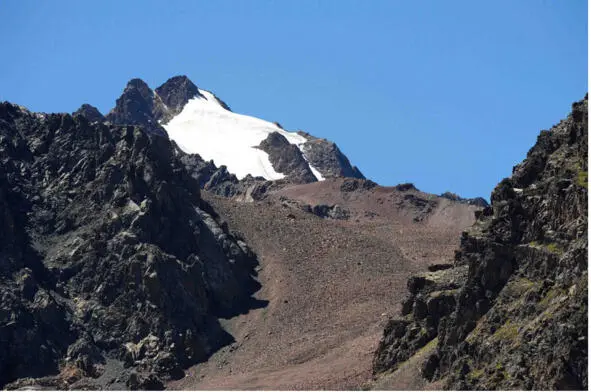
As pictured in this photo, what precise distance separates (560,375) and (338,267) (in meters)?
74.7

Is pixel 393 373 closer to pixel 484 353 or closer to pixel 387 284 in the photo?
pixel 484 353

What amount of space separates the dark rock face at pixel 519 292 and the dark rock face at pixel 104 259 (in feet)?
95.4

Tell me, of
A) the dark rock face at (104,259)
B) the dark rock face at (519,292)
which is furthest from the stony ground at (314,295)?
the dark rock face at (519,292)

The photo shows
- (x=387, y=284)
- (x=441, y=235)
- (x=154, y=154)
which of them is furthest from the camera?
(x=441, y=235)

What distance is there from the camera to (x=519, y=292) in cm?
10294

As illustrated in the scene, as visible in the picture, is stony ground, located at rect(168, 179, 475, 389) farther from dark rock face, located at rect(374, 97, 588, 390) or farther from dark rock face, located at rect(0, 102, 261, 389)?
dark rock face, located at rect(374, 97, 588, 390)

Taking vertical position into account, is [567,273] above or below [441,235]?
below

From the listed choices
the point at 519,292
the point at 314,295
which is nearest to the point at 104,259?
the point at 314,295

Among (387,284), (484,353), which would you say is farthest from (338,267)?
(484,353)

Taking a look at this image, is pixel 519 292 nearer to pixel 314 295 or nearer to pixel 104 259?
pixel 314 295

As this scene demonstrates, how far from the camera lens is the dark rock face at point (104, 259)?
13462cm

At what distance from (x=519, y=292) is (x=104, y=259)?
187 ft

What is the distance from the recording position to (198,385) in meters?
129

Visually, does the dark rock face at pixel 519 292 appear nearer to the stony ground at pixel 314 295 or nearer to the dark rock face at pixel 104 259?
the stony ground at pixel 314 295
